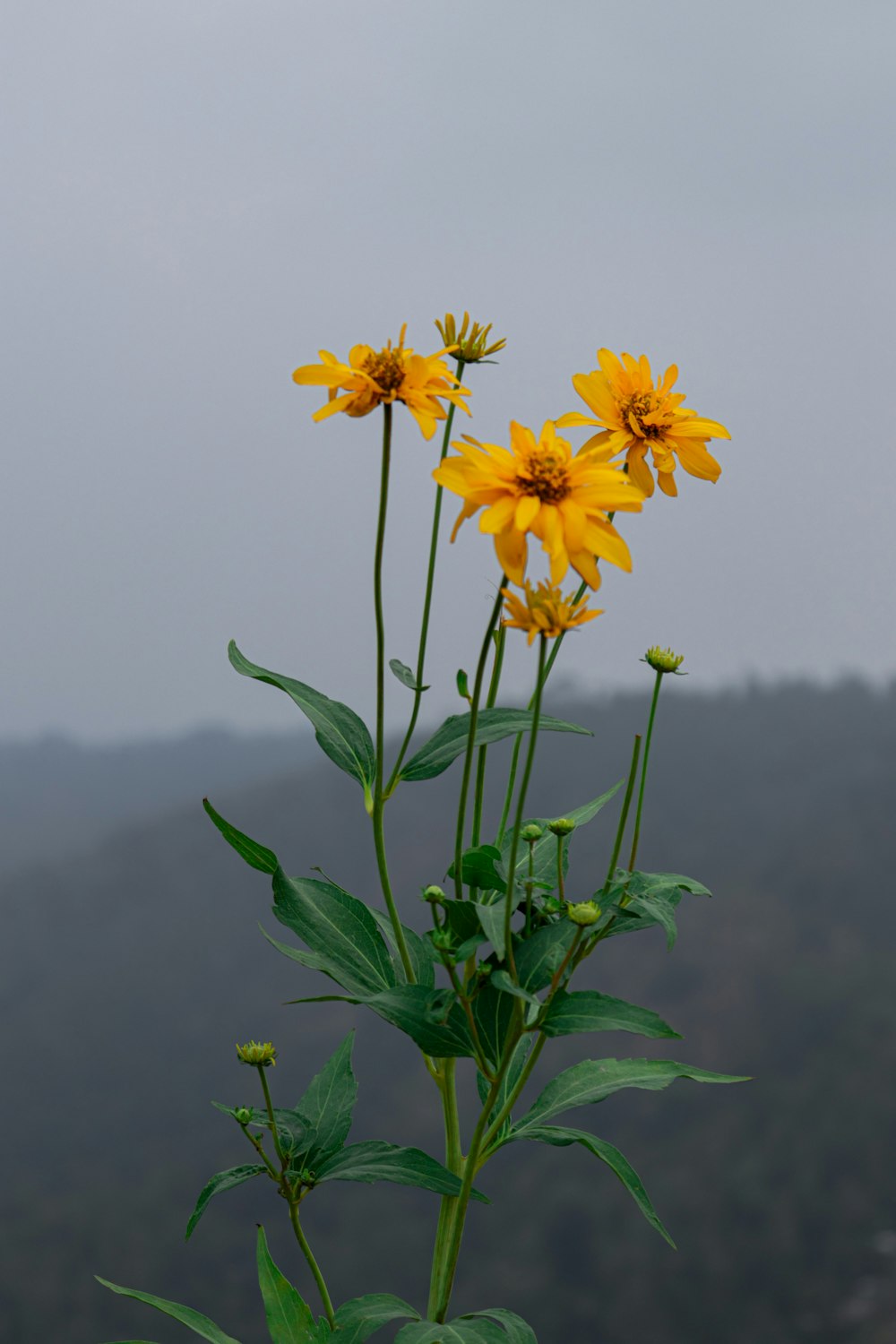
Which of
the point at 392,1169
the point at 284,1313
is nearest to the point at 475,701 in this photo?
the point at 392,1169

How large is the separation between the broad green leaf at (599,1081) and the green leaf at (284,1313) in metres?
0.28

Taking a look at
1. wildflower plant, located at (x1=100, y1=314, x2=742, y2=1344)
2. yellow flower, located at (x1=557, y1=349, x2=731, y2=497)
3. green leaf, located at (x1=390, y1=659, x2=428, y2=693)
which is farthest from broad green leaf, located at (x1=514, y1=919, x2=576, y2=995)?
yellow flower, located at (x1=557, y1=349, x2=731, y2=497)

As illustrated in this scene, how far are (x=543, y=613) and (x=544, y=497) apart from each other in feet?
0.29

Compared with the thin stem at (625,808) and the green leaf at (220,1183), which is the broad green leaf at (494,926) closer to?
the thin stem at (625,808)

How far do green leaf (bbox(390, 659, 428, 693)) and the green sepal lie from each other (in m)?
0.27

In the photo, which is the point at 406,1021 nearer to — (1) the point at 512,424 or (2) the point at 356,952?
(2) the point at 356,952

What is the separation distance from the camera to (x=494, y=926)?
2.94 feet

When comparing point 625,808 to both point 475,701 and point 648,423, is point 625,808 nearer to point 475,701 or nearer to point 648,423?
point 475,701

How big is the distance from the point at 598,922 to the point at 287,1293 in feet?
1.60

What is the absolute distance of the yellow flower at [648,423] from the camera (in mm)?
1051

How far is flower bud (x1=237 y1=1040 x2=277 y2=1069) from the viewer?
3.44 feet

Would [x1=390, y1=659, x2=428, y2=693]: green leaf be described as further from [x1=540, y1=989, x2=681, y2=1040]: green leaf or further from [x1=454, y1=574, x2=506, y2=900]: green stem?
[x1=540, y1=989, x2=681, y2=1040]: green leaf

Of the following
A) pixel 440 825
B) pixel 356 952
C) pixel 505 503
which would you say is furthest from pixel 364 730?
pixel 440 825

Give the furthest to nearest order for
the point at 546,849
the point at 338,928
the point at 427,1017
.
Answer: the point at 546,849, the point at 338,928, the point at 427,1017
